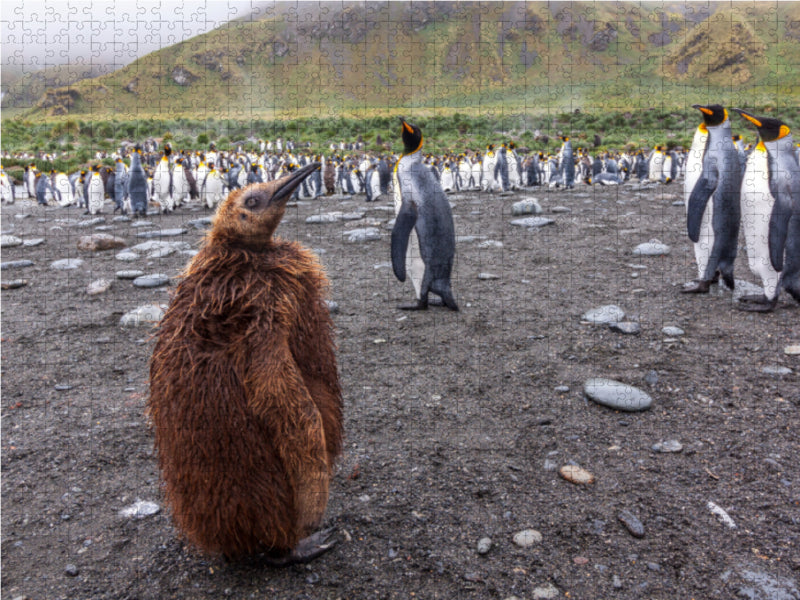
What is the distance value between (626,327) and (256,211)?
12.1 feet

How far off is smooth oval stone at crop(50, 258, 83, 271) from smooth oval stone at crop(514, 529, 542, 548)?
24.9 ft

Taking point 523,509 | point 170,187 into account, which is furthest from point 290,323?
point 170,187

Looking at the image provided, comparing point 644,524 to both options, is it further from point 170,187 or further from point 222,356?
point 170,187

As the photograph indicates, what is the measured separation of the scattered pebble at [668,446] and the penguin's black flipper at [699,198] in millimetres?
Answer: 3370

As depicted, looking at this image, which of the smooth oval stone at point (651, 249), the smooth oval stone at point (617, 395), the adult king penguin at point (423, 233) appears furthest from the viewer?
the smooth oval stone at point (651, 249)

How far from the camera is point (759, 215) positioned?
16.7ft

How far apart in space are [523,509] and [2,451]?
2.91 m

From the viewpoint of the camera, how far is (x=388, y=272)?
7.10 m

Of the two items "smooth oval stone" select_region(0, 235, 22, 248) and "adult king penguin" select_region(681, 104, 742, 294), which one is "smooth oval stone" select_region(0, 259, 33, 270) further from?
"adult king penguin" select_region(681, 104, 742, 294)

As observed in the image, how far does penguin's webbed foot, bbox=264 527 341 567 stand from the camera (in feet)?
6.91

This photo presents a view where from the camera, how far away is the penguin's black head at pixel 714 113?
211 inches

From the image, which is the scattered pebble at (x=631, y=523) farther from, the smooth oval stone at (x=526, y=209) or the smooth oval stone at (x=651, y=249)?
the smooth oval stone at (x=526, y=209)

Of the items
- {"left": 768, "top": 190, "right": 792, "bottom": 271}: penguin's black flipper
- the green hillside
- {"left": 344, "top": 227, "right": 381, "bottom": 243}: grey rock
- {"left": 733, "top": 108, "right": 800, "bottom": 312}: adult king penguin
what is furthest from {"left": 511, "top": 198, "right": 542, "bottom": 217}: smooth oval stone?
{"left": 768, "top": 190, "right": 792, "bottom": 271}: penguin's black flipper

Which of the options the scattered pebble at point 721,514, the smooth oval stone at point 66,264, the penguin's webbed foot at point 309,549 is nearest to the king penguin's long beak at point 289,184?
the penguin's webbed foot at point 309,549
